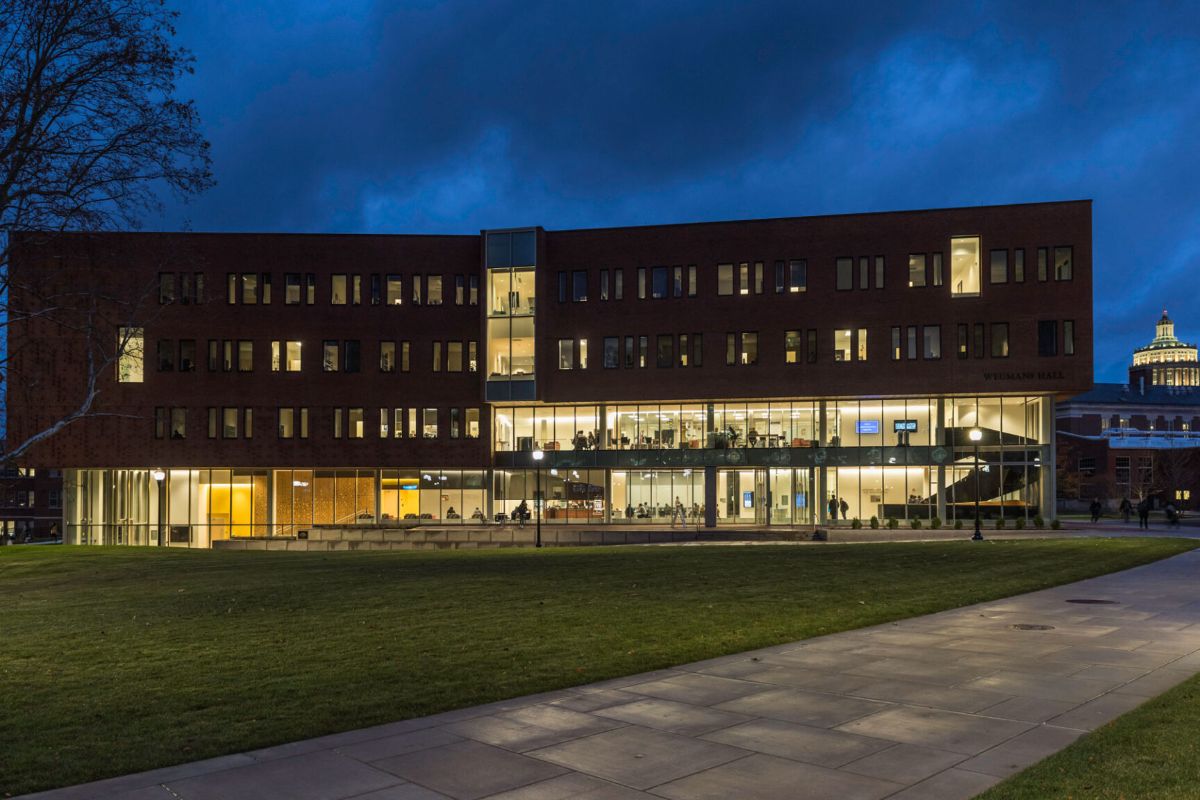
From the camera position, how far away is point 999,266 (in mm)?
51281

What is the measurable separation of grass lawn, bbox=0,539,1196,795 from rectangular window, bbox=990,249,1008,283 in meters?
26.4

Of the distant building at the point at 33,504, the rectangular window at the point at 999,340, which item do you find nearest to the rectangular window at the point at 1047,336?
the rectangular window at the point at 999,340

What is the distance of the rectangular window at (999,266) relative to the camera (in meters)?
51.2

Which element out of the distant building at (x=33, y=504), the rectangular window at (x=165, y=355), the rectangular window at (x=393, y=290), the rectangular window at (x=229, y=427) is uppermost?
the rectangular window at (x=393, y=290)

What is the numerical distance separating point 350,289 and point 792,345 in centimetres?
2788

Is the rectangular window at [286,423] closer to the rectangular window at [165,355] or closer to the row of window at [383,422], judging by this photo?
the row of window at [383,422]

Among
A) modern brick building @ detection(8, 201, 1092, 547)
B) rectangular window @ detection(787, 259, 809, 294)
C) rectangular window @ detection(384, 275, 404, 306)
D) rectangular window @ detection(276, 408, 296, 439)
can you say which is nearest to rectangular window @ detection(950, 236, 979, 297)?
modern brick building @ detection(8, 201, 1092, 547)

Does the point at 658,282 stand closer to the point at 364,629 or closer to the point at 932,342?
the point at 932,342

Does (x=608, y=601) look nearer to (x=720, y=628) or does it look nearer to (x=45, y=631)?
(x=720, y=628)

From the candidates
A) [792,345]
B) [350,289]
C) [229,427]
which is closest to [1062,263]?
[792,345]

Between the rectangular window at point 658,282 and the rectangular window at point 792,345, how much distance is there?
7867mm

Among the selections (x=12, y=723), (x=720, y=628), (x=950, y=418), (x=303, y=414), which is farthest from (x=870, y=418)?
(x=12, y=723)

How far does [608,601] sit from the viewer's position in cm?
1730

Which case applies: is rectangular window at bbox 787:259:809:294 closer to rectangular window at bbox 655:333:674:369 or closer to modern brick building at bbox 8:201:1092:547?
modern brick building at bbox 8:201:1092:547
